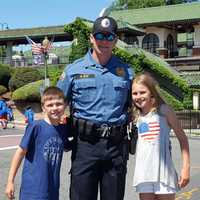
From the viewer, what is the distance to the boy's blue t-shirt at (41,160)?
15.5ft

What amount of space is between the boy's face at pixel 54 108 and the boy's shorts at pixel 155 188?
93 centimetres

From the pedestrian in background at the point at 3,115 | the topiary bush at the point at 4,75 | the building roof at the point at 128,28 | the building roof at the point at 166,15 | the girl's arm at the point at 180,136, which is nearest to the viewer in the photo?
the girl's arm at the point at 180,136

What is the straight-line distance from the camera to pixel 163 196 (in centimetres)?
491

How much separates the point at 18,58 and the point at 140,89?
5144 centimetres

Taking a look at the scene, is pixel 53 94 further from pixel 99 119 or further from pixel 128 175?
pixel 128 175

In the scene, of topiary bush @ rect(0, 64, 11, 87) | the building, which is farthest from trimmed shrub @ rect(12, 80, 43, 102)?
Answer: the building

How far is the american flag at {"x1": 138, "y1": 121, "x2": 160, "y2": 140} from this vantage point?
16.0 feet

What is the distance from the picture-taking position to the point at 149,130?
4.91 metres

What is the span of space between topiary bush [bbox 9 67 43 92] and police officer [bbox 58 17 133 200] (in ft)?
124

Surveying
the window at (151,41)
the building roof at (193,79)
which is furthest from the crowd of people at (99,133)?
the window at (151,41)

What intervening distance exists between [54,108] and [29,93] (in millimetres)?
33582

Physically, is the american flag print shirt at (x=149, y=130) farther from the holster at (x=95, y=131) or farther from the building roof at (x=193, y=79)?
the building roof at (x=193, y=79)

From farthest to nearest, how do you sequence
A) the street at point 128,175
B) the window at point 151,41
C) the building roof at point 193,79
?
1. the window at point 151,41
2. the building roof at point 193,79
3. the street at point 128,175

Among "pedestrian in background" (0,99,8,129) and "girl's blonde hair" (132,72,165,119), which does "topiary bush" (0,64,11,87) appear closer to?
"pedestrian in background" (0,99,8,129)
